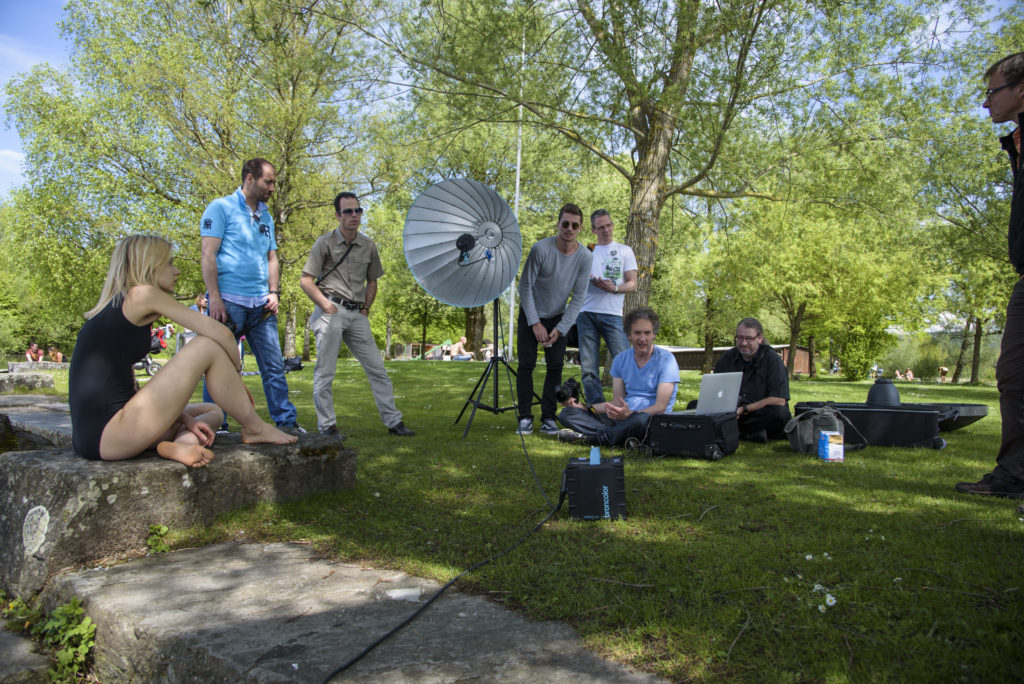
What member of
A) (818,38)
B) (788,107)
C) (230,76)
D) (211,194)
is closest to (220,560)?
(818,38)

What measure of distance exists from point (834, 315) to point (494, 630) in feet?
108

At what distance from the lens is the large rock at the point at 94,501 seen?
309 cm

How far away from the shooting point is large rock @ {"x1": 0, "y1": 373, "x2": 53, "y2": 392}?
9.70 m

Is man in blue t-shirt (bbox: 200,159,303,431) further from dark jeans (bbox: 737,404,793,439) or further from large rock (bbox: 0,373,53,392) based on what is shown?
large rock (bbox: 0,373,53,392)

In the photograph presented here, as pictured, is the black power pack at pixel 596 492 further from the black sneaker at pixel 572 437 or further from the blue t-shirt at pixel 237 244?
the blue t-shirt at pixel 237 244

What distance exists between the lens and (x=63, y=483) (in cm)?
314

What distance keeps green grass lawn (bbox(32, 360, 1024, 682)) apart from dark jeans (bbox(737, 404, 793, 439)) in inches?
40.7

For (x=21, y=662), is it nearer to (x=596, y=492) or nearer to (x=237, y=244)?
(x=596, y=492)

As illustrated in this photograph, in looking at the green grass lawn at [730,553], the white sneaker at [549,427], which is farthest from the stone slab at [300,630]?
the white sneaker at [549,427]

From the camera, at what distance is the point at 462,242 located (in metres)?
6.71

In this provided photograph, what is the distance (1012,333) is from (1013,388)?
14.2 inches

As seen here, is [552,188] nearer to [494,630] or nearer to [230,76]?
[230,76]

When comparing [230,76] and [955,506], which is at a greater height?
[230,76]

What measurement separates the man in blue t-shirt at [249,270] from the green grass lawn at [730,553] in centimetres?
130
